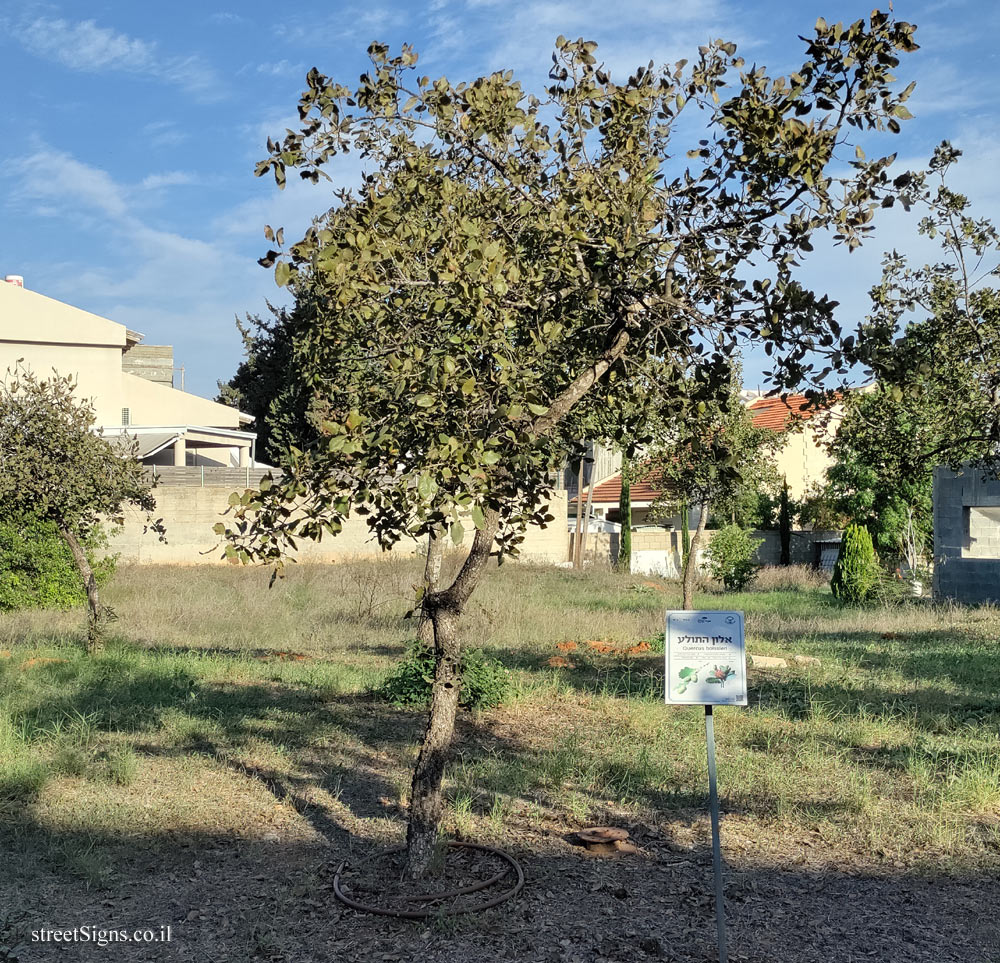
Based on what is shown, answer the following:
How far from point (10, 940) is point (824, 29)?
5751mm

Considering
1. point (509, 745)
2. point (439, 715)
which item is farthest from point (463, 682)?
point (439, 715)

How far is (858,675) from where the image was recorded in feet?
37.2

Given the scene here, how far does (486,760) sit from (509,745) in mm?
615

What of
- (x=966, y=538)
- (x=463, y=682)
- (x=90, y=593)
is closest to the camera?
(x=463, y=682)

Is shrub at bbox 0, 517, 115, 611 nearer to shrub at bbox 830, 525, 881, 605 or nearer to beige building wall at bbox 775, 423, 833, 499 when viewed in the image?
shrub at bbox 830, 525, 881, 605

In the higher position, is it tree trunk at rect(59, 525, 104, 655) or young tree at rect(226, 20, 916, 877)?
young tree at rect(226, 20, 916, 877)

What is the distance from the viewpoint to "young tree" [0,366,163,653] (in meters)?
12.1

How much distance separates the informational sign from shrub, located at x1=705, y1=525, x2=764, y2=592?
24697 mm

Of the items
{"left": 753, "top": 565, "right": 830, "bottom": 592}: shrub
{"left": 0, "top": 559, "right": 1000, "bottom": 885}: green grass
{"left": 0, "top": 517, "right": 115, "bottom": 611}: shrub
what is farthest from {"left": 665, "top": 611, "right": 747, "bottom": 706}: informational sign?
{"left": 753, "top": 565, "right": 830, "bottom": 592}: shrub

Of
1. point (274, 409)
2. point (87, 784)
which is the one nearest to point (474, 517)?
point (87, 784)

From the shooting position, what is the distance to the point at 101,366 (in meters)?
35.2

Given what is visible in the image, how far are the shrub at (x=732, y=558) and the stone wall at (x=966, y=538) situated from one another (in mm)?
8721

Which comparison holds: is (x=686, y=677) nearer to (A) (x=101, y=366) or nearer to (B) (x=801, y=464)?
(A) (x=101, y=366)

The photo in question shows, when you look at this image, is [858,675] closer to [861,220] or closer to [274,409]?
[861,220]
